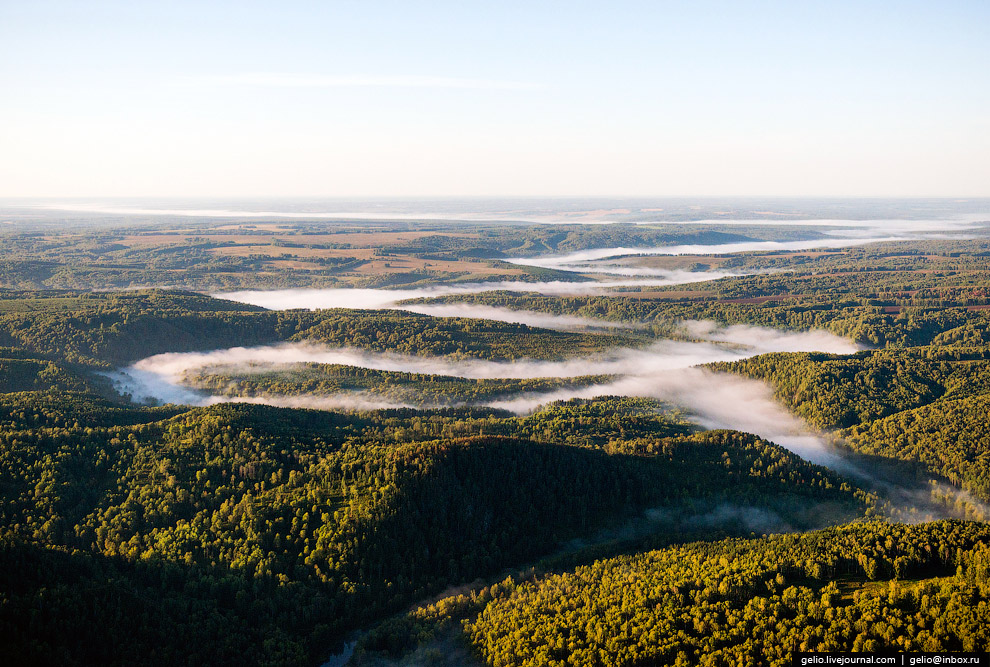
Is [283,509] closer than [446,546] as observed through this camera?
Yes

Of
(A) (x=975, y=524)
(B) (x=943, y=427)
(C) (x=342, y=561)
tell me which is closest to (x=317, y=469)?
(C) (x=342, y=561)

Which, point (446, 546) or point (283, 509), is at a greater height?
point (283, 509)

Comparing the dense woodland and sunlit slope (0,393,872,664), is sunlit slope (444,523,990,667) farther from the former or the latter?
sunlit slope (0,393,872,664)

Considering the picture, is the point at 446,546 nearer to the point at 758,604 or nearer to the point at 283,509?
the point at 283,509

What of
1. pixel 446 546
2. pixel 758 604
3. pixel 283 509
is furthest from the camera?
pixel 446 546

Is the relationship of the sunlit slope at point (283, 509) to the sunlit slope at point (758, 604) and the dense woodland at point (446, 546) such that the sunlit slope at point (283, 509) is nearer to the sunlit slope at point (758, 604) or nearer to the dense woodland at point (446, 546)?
the dense woodland at point (446, 546)

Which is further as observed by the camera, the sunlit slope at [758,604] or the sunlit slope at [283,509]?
the sunlit slope at [283,509]

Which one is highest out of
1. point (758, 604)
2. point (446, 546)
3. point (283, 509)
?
point (758, 604)

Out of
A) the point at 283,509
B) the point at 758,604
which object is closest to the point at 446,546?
the point at 283,509

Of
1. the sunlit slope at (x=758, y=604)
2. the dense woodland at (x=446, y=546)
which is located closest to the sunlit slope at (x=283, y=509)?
the dense woodland at (x=446, y=546)

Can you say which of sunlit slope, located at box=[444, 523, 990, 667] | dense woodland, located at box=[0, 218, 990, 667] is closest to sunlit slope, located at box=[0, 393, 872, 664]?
dense woodland, located at box=[0, 218, 990, 667]

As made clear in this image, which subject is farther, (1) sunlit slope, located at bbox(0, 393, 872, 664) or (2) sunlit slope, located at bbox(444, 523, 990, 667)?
(1) sunlit slope, located at bbox(0, 393, 872, 664)

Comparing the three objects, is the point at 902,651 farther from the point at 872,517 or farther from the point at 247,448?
the point at 247,448
